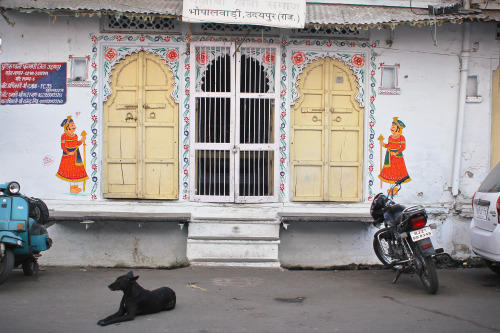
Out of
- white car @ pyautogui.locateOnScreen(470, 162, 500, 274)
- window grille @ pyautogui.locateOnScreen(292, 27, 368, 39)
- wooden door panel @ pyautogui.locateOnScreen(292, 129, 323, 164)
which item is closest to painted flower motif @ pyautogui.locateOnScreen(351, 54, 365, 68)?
window grille @ pyautogui.locateOnScreen(292, 27, 368, 39)

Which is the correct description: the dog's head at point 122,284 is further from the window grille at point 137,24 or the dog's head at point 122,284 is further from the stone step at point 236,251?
the window grille at point 137,24

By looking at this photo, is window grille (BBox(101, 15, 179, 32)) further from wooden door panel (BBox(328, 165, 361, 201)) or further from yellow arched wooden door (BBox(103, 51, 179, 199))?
wooden door panel (BBox(328, 165, 361, 201))

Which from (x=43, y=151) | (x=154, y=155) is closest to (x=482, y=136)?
(x=154, y=155)

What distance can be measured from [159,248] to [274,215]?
1643 mm

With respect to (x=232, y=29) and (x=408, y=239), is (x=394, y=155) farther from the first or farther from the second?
(x=232, y=29)

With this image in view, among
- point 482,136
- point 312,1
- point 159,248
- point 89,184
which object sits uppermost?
point 312,1

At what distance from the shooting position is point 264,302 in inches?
241

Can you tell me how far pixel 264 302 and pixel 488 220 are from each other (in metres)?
2.76

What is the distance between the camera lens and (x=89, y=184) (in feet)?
26.3

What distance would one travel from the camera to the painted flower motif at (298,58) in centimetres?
813

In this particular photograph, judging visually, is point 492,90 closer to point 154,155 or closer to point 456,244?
point 456,244

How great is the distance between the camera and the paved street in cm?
523

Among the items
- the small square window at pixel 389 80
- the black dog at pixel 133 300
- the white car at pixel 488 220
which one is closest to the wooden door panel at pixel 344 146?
the small square window at pixel 389 80

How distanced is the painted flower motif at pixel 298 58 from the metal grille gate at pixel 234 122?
25 cm
